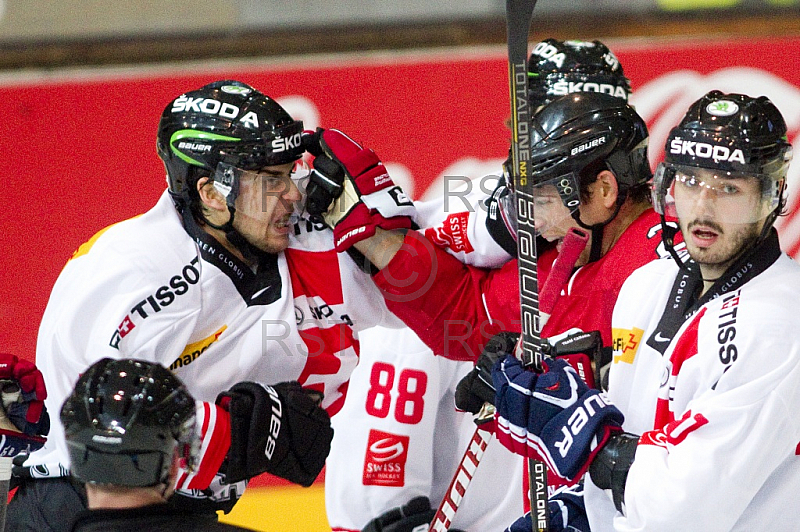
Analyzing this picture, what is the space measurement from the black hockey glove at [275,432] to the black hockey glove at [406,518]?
0.80 m

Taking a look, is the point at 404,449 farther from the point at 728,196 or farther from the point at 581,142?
the point at 728,196

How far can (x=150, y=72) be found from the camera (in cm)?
492

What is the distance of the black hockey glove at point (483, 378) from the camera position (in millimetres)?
2773

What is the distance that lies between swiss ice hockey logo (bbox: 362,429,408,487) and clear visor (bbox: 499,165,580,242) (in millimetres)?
1034

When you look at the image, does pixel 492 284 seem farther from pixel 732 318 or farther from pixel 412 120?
pixel 412 120

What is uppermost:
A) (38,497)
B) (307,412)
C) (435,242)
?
(435,242)

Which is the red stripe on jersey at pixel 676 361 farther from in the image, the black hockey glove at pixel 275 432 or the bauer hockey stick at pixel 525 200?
the black hockey glove at pixel 275 432

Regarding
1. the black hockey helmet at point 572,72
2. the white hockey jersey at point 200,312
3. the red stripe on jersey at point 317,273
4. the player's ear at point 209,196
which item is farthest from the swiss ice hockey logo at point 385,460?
the black hockey helmet at point 572,72

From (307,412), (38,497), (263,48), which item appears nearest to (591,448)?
(307,412)

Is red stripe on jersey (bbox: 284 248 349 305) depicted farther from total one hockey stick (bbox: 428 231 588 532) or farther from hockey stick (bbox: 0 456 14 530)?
hockey stick (bbox: 0 456 14 530)

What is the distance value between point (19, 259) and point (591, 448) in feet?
10.7

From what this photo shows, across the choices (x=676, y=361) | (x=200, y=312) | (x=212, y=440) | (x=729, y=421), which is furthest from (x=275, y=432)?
(x=729, y=421)

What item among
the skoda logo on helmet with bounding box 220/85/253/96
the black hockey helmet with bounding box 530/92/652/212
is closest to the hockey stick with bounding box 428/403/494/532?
the black hockey helmet with bounding box 530/92/652/212

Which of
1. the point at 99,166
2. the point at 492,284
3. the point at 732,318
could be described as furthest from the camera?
the point at 99,166
